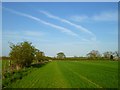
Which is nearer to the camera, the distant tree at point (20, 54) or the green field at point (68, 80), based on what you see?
the green field at point (68, 80)

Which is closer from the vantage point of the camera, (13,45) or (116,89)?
(116,89)

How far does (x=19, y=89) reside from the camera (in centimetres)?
1329

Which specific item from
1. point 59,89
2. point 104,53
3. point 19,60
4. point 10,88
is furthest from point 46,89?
point 104,53

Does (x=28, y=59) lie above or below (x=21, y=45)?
below

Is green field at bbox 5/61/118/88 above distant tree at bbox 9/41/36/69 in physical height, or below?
below

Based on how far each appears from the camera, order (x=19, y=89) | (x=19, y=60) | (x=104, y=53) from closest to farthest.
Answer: (x=19, y=89), (x=19, y=60), (x=104, y=53)

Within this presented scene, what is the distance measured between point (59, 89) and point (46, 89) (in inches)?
29.9

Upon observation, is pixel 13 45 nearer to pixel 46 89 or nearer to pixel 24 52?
pixel 24 52

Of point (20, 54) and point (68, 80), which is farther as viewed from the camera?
point (20, 54)

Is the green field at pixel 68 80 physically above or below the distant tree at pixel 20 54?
below

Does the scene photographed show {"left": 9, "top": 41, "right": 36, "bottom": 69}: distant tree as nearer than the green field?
No

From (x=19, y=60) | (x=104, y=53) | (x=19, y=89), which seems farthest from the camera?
(x=104, y=53)

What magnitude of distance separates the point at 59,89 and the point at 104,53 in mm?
140402

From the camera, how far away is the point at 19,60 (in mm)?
37562
